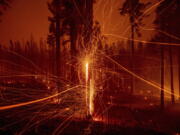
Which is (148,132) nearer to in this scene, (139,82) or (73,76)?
(73,76)

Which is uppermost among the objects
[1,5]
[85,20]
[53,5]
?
[53,5]

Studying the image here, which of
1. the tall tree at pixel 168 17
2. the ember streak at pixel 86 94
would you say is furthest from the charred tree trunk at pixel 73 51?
the tall tree at pixel 168 17

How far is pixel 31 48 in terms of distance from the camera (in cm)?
9950

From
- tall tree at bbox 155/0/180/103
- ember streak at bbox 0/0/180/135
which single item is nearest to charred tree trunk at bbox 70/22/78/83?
ember streak at bbox 0/0/180/135

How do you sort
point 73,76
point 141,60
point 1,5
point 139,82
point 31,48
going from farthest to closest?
point 31,48, point 141,60, point 139,82, point 73,76, point 1,5

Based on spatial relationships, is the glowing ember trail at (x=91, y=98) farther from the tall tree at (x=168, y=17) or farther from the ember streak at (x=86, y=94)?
the tall tree at (x=168, y=17)

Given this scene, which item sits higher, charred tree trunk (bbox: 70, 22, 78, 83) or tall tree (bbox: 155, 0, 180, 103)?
tall tree (bbox: 155, 0, 180, 103)

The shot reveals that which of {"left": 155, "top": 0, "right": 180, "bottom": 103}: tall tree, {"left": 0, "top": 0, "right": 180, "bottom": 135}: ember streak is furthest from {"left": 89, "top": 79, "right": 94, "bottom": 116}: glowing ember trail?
{"left": 155, "top": 0, "right": 180, "bottom": 103}: tall tree

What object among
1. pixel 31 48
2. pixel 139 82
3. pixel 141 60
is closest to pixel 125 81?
pixel 139 82

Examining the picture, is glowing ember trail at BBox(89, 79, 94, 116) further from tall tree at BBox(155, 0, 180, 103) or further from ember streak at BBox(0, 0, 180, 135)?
tall tree at BBox(155, 0, 180, 103)

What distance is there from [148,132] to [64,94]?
10342 millimetres

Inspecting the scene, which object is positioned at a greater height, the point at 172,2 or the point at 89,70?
the point at 172,2

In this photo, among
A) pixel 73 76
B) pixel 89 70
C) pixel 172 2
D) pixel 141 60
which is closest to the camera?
pixel 89 70

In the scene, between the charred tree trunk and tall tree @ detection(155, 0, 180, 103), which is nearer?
the charred tree trunk
